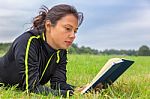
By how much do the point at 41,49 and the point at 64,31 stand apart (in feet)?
1.29

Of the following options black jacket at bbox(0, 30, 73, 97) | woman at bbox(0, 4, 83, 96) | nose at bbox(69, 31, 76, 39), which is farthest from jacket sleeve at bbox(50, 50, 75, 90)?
nose at bbox(69, 31, 76, 39)

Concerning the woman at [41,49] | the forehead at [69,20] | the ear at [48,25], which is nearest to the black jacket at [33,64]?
the woman at [41,49]

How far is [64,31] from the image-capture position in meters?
4.86

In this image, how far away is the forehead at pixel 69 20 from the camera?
4.91m

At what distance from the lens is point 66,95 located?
Result: 4770 millimetres

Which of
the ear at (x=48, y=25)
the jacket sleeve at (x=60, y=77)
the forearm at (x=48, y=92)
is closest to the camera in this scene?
the forearm at (x=48, y=92)

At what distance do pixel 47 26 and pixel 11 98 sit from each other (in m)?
1.04

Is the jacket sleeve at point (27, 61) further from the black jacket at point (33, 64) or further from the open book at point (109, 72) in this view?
the open book at point (109, 72)

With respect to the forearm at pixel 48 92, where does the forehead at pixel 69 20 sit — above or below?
above

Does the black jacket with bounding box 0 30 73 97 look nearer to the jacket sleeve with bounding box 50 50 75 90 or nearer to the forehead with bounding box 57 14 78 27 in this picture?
the jacket sleeve with bounding box 50 50 75 90

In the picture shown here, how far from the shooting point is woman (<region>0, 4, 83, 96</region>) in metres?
4.84

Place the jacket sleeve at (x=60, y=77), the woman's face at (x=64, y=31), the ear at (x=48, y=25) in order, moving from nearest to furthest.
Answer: the woman's face at (x=64, y=31) < the ear at (x=48, y=25) < the jacket sleeve at (x=60, y=77)

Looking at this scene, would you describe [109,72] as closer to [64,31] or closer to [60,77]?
[64,31]

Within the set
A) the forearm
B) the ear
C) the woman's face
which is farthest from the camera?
the ear
